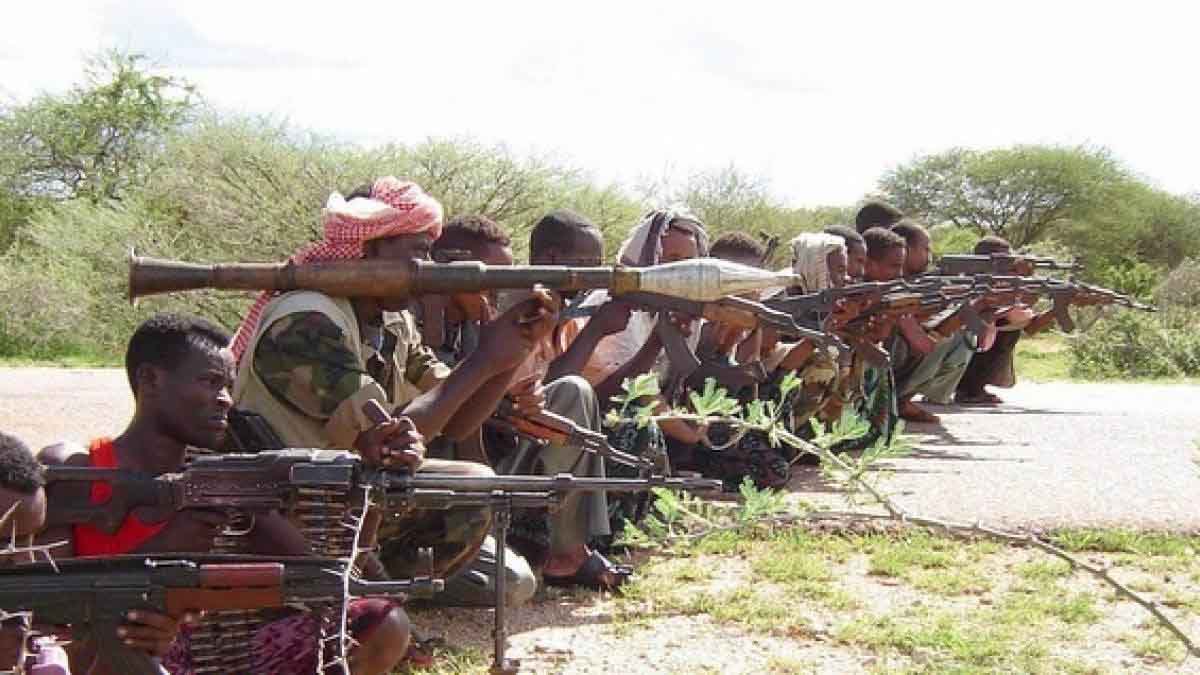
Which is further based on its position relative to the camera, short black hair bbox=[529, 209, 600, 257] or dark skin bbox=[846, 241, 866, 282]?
dark skin bbox=[846, 241, 866, 282]

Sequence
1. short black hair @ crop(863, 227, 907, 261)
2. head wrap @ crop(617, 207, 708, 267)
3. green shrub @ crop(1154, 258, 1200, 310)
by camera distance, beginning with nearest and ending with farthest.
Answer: head wrap @ crop(617, 207, 708, 267) → short black hair @ crop(863, 227, 907, 261) → green shrub @ crop(1154, 258, 1200, 310)

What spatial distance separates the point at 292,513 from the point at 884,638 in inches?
84.2

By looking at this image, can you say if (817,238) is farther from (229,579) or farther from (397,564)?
(229,579)

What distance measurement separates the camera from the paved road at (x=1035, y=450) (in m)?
6.96

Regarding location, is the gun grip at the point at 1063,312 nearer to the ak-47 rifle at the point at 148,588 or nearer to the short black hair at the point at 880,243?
the short black hair at the point at 880,243

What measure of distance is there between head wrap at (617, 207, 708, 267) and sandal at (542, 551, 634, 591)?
5.47ft

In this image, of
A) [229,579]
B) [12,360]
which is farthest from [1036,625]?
[12,360]

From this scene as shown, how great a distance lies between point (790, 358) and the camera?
7.48m

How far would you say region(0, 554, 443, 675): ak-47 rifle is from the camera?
2.64m

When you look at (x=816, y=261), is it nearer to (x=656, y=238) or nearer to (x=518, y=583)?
(x=656, y=238)

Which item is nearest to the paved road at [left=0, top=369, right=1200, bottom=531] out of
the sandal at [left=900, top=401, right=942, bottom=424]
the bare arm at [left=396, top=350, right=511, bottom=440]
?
the sandal at [left=900, top=401, right=942, bottom=424]

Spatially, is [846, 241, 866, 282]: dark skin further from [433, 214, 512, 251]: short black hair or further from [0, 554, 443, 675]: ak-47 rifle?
[0, 554, 443, 675]: ak-47 rifle

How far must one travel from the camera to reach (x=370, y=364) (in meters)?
4.54

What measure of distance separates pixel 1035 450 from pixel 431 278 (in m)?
5.76
